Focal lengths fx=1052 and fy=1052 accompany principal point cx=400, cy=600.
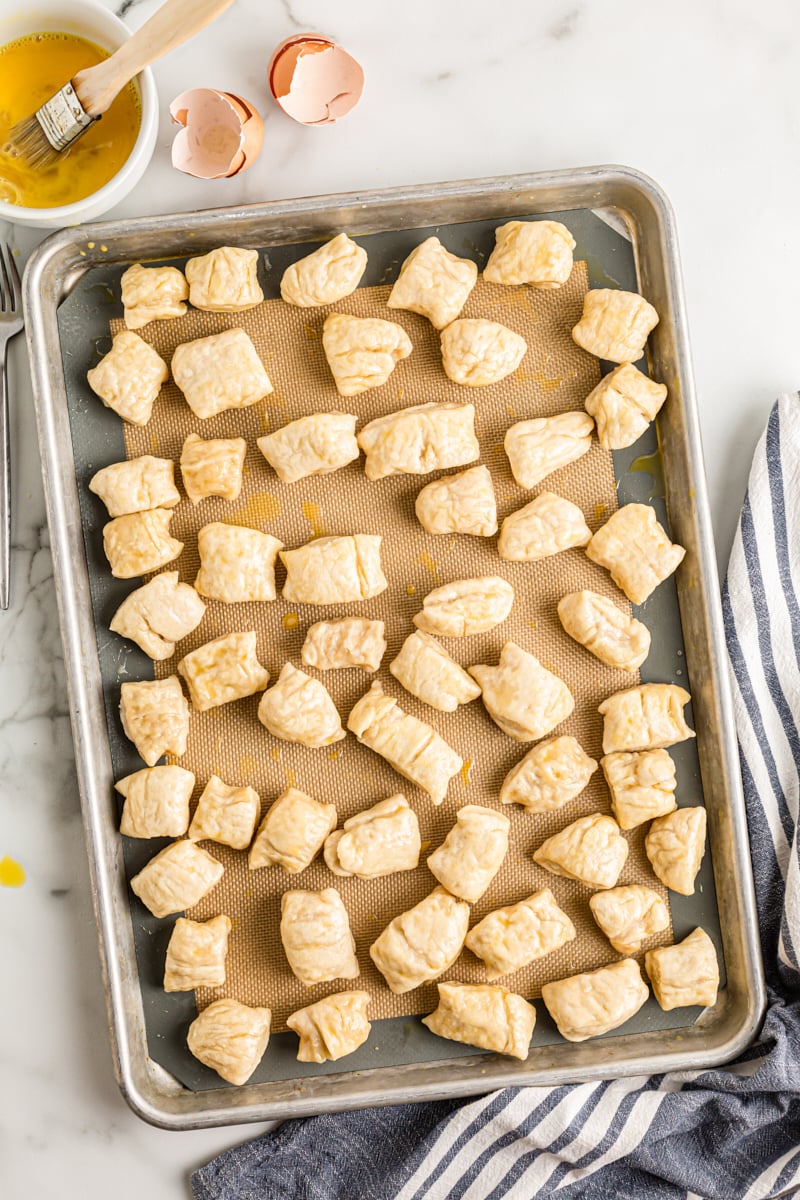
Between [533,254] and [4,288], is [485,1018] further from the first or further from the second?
[4,288]

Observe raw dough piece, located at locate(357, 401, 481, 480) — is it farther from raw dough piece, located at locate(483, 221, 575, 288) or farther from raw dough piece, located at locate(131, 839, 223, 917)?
raw dough piece, located at locate(131, 839, 223, 917)

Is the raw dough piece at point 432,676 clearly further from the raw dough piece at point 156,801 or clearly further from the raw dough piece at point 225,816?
the raw dough piece at point 156,801

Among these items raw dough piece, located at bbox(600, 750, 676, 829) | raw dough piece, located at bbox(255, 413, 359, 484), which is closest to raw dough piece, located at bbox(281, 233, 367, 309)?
raw dough piece, located at bbox(255, 413, 359, 484)

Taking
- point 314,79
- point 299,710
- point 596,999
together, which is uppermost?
point 314,79

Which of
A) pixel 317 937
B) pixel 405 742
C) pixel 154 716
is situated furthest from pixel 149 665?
pixel 317 937

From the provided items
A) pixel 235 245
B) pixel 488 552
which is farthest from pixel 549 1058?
pixel 235 245
